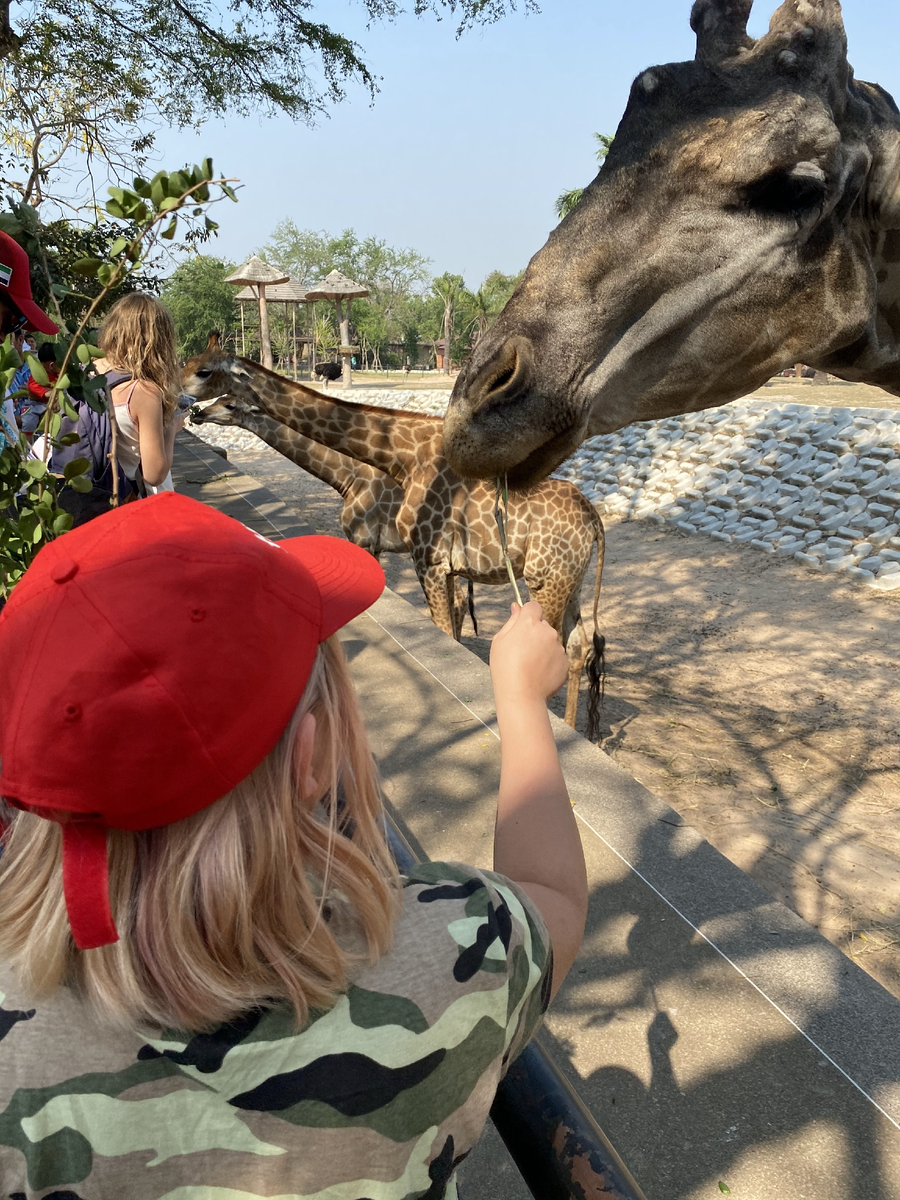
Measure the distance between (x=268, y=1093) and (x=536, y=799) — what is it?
0.51 metres

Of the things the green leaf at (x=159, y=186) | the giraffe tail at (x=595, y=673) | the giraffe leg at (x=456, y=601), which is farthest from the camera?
the giraffe leg at (x=456, y=601)

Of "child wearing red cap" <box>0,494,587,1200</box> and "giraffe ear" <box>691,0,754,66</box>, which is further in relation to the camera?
"giraffe ear" <box>691,0,754,66</box>

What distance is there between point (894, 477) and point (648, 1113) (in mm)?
9762

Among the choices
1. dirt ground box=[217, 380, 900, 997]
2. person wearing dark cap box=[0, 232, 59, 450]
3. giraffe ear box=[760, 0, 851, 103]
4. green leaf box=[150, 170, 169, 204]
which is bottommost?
dirt ground box=[217, 380, 900, 997]

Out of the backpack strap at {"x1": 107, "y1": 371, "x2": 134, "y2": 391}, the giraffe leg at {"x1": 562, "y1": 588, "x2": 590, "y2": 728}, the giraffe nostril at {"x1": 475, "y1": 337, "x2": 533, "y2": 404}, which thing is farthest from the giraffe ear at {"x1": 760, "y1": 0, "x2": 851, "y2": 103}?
the giraffe leg at {"x1": 562, "y1": 588, "x2": 590, "y2": 728}

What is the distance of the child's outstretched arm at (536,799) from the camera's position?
106cm

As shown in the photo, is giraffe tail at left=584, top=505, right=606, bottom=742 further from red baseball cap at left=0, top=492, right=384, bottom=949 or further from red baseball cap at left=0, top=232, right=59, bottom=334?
red baseball cap at left=0, top=492, right=384, bottom=949

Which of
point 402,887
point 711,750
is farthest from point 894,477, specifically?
point 402,887

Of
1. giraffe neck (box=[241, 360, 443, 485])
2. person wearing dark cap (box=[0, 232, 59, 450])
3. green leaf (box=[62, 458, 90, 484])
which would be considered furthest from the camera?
giraffe neck (box=[241, 360, 443, 485])

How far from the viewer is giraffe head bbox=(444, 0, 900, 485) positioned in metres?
2.10

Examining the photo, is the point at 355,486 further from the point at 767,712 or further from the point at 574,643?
the point at 767,712

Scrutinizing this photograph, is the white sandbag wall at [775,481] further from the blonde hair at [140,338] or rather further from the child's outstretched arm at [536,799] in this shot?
the child's outstretched arm at [536,799]

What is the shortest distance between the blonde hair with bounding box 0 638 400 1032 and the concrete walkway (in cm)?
137

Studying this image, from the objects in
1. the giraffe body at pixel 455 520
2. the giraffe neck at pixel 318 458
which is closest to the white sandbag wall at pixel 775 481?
the giraffe body at pixel 455 520
